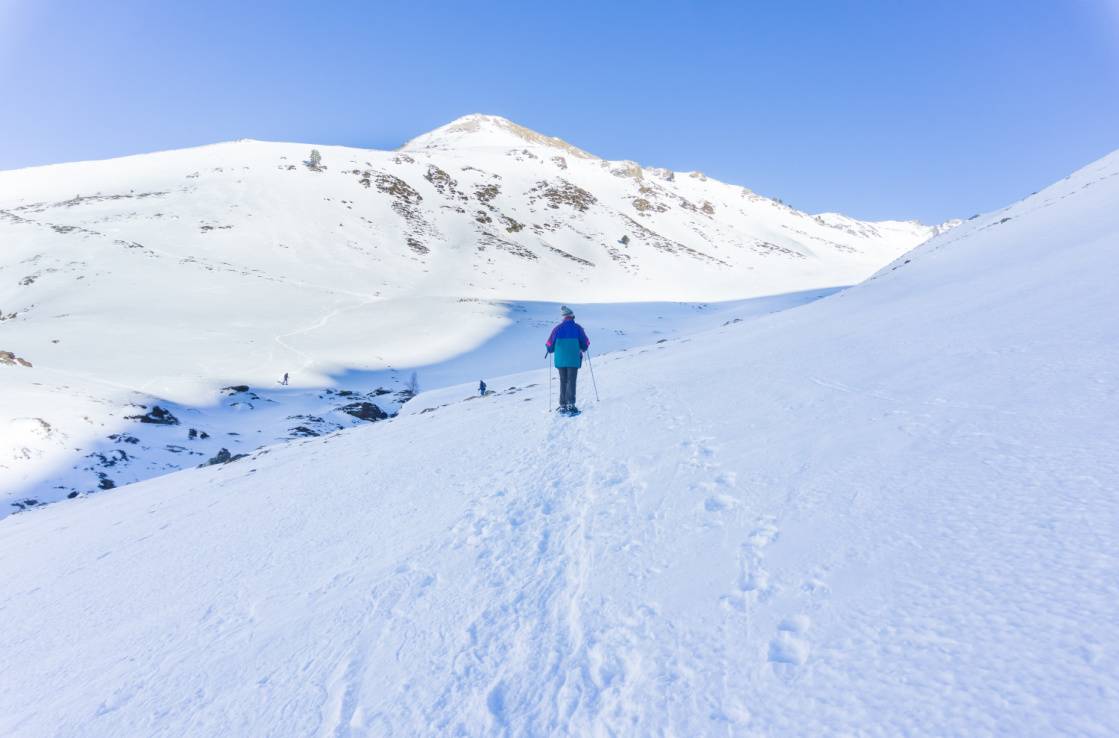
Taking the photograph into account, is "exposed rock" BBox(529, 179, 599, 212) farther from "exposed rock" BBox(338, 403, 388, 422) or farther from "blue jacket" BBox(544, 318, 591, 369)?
"blue jacket" BBox(544, 318, 591, 369)

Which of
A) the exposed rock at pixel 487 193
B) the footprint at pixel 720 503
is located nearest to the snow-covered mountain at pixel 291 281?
the exposed rock at pixel 487 193

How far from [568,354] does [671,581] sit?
268 inches

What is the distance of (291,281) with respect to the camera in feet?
170

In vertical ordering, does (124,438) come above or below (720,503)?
above

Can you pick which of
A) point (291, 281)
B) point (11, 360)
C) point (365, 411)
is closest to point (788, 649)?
point (365, 411)

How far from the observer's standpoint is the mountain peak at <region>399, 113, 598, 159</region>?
489ft

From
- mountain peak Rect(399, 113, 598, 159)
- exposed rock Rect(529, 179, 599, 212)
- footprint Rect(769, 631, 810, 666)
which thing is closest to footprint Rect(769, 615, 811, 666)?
footprint Rect(769, 631, 810, 666)

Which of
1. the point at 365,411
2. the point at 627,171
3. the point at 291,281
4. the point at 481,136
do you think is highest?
the point at 481,136

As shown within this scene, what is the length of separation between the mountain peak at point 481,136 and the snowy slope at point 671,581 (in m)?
147

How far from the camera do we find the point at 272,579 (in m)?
5.01

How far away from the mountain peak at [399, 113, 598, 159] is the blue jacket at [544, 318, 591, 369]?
470 feet

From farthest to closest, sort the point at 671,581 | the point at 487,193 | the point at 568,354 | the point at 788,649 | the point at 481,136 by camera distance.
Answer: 1. the point at 481,136
2. the point at 487,193
3. the point at 568,354
4. the point at 671,581
5. the point at 788,649

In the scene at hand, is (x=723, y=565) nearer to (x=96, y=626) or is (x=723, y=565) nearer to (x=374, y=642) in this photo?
(x=374, y=642)

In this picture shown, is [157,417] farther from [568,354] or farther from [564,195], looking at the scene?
[564,195]
